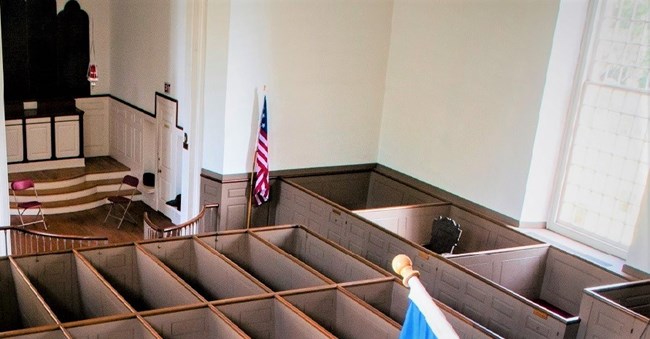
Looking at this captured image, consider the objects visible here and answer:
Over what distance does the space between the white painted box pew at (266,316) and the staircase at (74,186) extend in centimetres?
657

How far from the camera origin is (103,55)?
1405cm

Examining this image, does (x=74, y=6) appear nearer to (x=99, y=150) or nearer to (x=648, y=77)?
(x=99, y=150)

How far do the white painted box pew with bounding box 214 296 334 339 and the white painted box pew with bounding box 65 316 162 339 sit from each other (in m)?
0.67

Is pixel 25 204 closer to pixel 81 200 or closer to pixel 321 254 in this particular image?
pixel 81 200

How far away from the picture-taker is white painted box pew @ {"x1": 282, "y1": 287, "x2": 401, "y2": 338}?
6.36 meters

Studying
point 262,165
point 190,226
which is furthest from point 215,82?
point 190,226

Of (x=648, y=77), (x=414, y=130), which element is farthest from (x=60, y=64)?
(x=648, y=77)

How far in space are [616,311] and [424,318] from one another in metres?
4.04

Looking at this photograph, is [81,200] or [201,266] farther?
[81,200]

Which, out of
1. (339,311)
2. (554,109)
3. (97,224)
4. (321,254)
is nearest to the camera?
(339,311)

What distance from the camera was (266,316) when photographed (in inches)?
256

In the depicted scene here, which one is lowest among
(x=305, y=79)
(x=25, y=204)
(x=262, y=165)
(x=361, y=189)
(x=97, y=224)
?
(x=97, y=224)

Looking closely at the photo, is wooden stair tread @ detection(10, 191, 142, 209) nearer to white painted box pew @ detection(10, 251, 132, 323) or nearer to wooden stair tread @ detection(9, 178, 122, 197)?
wooden stair tread @ detection(9, 178, 122, 197)

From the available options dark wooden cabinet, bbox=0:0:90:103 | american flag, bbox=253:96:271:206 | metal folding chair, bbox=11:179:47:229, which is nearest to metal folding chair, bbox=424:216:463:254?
american flag, bbox=253:96:271:206
